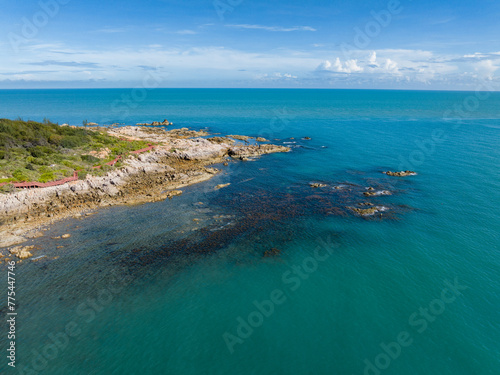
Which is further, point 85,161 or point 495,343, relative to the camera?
point 85,161

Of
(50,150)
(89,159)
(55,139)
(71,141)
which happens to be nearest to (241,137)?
(89,159)

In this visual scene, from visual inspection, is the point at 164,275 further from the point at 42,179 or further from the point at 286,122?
the point at 286,122

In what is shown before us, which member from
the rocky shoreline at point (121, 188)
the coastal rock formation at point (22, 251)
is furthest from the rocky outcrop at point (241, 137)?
the coastal rock formation at point (22, 251)

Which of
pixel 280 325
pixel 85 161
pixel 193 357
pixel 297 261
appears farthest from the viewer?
pixel 85 161

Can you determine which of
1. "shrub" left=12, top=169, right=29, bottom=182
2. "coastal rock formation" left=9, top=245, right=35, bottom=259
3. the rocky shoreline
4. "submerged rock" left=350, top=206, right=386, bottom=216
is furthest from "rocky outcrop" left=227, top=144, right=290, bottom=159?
"coastal rock formation" left=9, top=245, right=35, bottom=259

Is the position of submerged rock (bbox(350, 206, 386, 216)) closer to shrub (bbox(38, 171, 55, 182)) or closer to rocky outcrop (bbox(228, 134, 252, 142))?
shrub (bbox(38, 171, 55, 182))

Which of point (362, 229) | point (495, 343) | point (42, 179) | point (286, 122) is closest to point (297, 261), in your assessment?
point (362, 229)

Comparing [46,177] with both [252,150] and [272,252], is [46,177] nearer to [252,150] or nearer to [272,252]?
[272,252]
